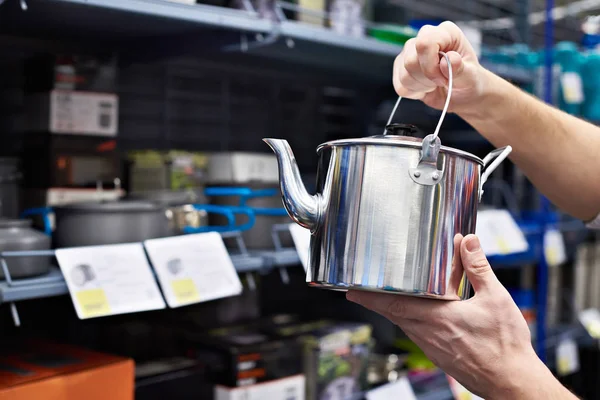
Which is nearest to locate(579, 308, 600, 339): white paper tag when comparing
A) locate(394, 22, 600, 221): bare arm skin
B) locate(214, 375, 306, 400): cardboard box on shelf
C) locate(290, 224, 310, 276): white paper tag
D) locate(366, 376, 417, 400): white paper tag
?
locate(366, 376, 417, 400): white paper tag

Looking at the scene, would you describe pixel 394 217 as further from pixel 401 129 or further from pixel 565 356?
pixel 565 356

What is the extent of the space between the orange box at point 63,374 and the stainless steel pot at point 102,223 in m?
0.21

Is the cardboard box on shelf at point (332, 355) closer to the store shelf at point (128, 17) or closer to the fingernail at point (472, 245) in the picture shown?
the store shelf at point (128, 17)

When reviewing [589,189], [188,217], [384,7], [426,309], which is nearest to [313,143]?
[384,7]

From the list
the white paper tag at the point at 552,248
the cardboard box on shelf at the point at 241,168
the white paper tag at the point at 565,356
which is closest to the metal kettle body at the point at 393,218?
the cardboard box on shelf at the point at 241,168

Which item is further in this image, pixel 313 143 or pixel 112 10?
pixel 313 143

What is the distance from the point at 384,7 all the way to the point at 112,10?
1238 mm

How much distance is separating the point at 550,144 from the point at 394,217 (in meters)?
0.74

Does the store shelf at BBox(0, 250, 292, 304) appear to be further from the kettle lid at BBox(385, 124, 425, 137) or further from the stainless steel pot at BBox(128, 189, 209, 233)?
the kettle lid at BBox(385, 124, 425, 137)

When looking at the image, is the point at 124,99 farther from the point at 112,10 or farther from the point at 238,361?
the point at 238,361

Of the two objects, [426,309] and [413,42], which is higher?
[413,42]

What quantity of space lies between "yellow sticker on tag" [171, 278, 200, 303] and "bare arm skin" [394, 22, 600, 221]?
0.53m

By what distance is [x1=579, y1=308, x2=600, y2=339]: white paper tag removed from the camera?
2848 millimetres

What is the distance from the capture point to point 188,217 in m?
1.49
